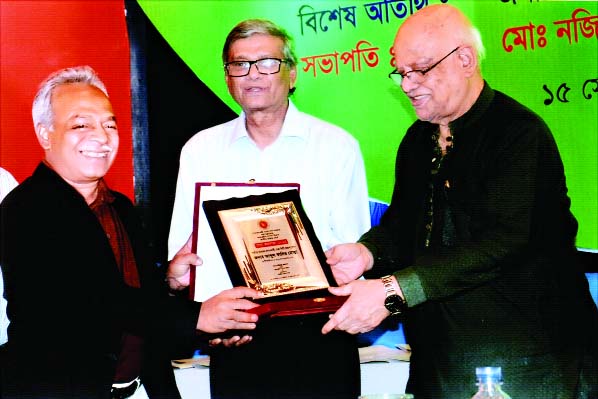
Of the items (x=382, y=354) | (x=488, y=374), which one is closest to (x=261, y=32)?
(x=382, y=354)

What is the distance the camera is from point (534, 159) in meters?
2.95

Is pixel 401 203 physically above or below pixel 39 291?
above

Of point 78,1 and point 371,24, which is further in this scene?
point 78,1

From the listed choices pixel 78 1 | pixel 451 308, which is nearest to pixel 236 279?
pixel 451 308

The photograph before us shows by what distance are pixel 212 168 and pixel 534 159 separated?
145 cm

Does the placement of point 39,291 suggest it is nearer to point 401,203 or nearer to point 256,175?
point 256,175

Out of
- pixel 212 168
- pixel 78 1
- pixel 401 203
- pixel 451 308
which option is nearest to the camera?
pixel 451 308

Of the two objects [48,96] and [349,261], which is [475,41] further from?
[48,96]

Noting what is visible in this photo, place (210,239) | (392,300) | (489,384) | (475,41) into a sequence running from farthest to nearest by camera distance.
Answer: (210,239) → (475,41) → (392,300) → (489,384)

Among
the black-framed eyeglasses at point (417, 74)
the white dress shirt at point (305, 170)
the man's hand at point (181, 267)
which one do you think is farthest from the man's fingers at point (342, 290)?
the black-framed eyeglasses at point (417, 74)

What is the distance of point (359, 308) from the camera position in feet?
10.2

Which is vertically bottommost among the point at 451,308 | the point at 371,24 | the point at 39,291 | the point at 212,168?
the point at 451,308

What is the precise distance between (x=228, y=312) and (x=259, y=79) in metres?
1.05

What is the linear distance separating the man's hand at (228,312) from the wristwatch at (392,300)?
498 mm
